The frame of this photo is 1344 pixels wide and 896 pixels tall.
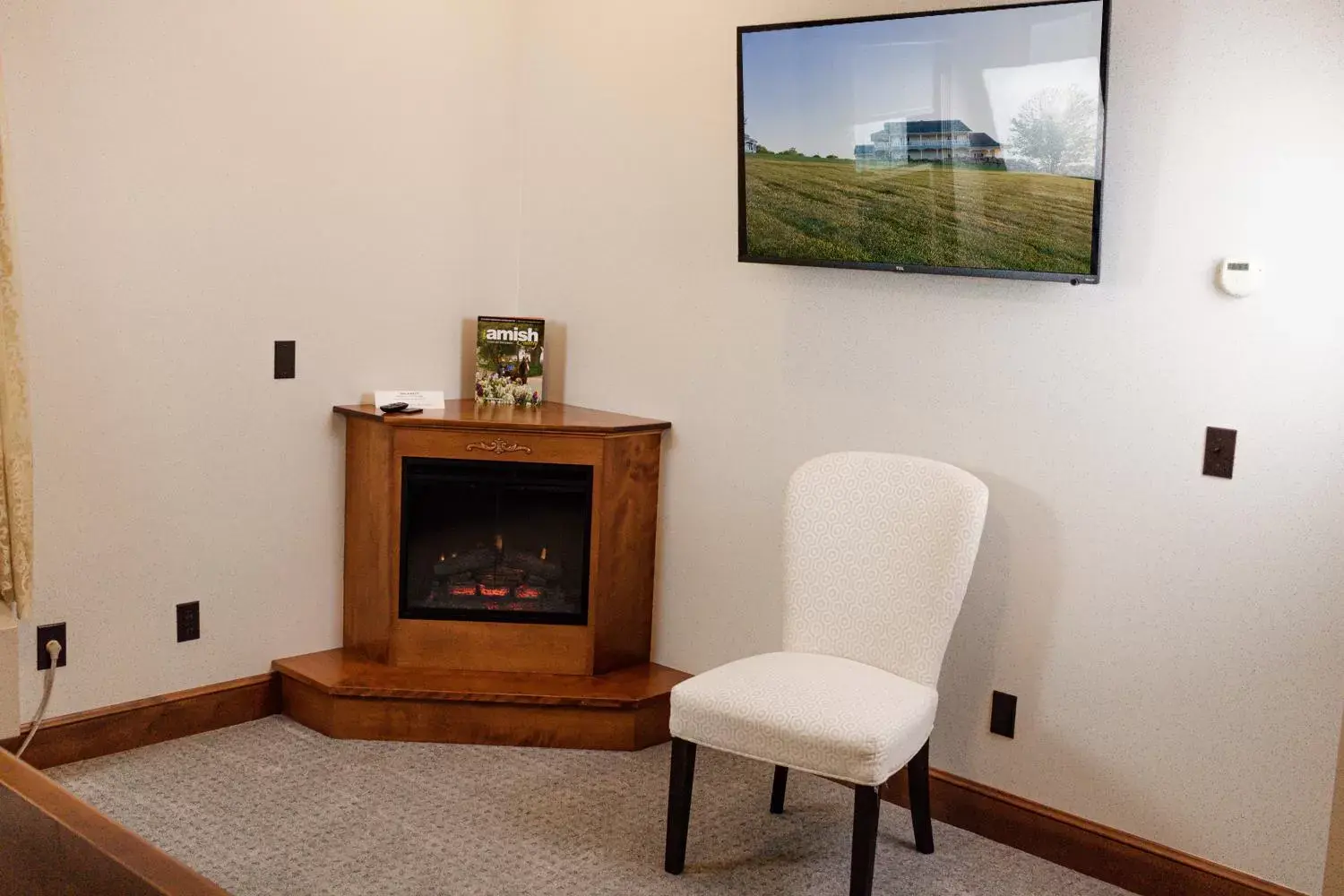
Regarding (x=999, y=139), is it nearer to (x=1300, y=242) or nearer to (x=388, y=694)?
(x=1300, y=242)

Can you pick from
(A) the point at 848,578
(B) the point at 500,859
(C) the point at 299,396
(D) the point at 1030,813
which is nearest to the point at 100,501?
(C) the point at 299,396

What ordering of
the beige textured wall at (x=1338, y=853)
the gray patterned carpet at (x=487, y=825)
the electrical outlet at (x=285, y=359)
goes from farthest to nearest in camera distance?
the electrical outlet at (x=285, y=359) → the gray patterned carpet at (x=487, y=825) → the beige textured wall at (x=1338, y=853)

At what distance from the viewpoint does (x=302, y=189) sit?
3.73 metres

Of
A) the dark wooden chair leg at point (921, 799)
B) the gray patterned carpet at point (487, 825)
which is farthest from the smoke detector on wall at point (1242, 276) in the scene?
the gray patterned carpet at point (487, 825)

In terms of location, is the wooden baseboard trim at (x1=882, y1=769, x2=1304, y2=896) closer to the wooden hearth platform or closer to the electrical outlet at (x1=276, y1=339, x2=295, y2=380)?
the wooden hearth platform

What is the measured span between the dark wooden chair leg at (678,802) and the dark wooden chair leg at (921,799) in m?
0.55

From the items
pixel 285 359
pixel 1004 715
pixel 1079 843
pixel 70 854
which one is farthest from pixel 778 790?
pixel 70 854

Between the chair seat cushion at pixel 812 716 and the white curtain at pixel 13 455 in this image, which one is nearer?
the chair seat cushion at pixel 812 716

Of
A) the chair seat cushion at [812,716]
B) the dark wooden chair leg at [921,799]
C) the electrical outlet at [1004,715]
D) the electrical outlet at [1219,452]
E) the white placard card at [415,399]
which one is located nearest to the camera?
the chair seat cushion at [812,716]

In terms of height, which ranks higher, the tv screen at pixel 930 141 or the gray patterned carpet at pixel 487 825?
the tv screen at pixel 930 141

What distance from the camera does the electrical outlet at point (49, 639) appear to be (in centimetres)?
334

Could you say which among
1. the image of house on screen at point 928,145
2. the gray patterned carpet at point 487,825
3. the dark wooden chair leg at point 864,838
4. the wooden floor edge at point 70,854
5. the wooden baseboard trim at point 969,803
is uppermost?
the image of house on screen at point 928,145

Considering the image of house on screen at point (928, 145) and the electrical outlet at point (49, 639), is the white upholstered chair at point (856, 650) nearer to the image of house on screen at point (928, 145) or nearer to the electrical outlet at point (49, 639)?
the image of house on screen at point (928, 145)

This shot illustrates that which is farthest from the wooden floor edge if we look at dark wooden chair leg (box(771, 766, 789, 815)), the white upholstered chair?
dark wooden chair leg (box(771, 766, 789, 815))
